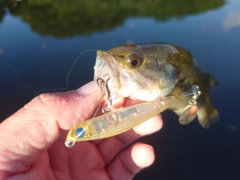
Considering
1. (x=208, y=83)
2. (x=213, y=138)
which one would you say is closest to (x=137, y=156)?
(x=208, y=83)

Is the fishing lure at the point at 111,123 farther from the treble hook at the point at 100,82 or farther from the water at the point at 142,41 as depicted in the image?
the water at the point at 142,41

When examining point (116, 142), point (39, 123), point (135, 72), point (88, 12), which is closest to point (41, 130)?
point (39, 123)

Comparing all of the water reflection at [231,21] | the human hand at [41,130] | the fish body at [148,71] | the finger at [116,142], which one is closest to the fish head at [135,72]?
the fish body at [148,71]

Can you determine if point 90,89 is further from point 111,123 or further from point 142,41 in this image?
point 142,41

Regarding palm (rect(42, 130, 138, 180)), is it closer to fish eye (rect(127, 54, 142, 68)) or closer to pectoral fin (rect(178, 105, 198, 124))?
pectoral fin (rect(178, 105, 198, 124))

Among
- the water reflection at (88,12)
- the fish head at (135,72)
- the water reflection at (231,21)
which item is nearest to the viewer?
the fish head at (135,72)

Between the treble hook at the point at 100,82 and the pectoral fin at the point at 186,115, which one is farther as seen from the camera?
the pectoral fin at the point at 186,115
